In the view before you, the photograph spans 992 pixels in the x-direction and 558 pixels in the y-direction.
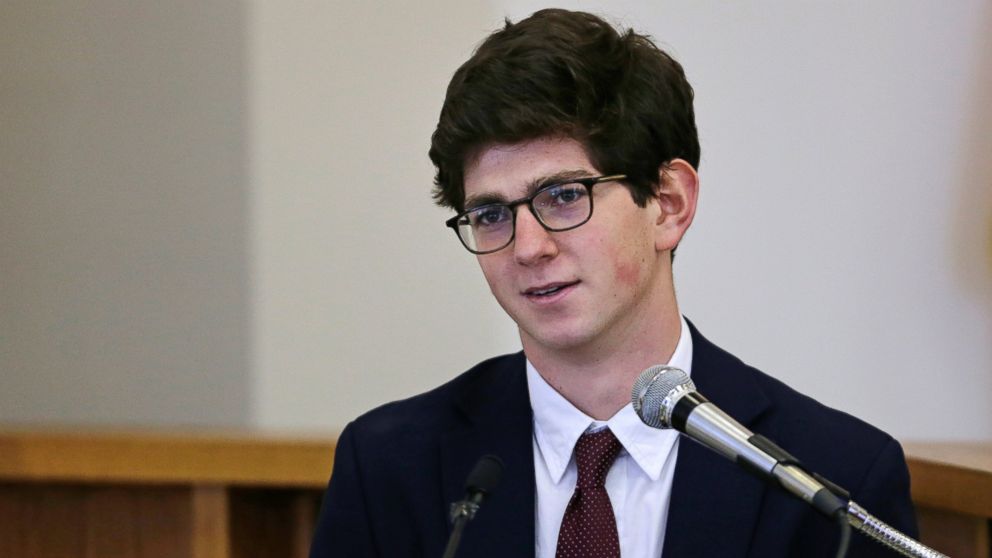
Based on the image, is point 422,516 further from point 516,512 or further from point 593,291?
point 593,291

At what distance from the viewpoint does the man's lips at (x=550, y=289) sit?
69.0 inches

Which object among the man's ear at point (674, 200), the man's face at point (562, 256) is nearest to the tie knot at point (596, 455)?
the man's face at point (562, 256)

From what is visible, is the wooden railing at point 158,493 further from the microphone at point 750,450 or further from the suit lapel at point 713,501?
the microphone at point 750,450

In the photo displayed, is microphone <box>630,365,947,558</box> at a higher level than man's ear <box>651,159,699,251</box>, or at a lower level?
lower

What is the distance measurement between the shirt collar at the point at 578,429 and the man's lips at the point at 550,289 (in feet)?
0.64

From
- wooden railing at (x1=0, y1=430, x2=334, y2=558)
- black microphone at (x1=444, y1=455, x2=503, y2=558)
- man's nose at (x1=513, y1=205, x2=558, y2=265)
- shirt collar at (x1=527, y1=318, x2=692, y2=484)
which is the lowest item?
wooden railing at (x1=0, y1=430, x2=334, y2=558)

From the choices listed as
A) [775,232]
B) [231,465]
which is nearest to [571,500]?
[231,465]

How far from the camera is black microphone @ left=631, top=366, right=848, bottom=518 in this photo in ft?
4.08

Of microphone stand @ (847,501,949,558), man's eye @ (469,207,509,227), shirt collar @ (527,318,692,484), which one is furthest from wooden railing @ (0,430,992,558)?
microphone stand @ (847,501,949,558)

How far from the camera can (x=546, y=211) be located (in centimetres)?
176

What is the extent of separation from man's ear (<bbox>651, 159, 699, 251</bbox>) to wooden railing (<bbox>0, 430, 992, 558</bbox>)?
0.73 m

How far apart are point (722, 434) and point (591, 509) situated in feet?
1.78

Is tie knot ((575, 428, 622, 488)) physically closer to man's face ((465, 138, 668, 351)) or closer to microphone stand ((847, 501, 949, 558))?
man's face ((465, 138, 668, 351))

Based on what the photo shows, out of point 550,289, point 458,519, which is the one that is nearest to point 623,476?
point 550,289
